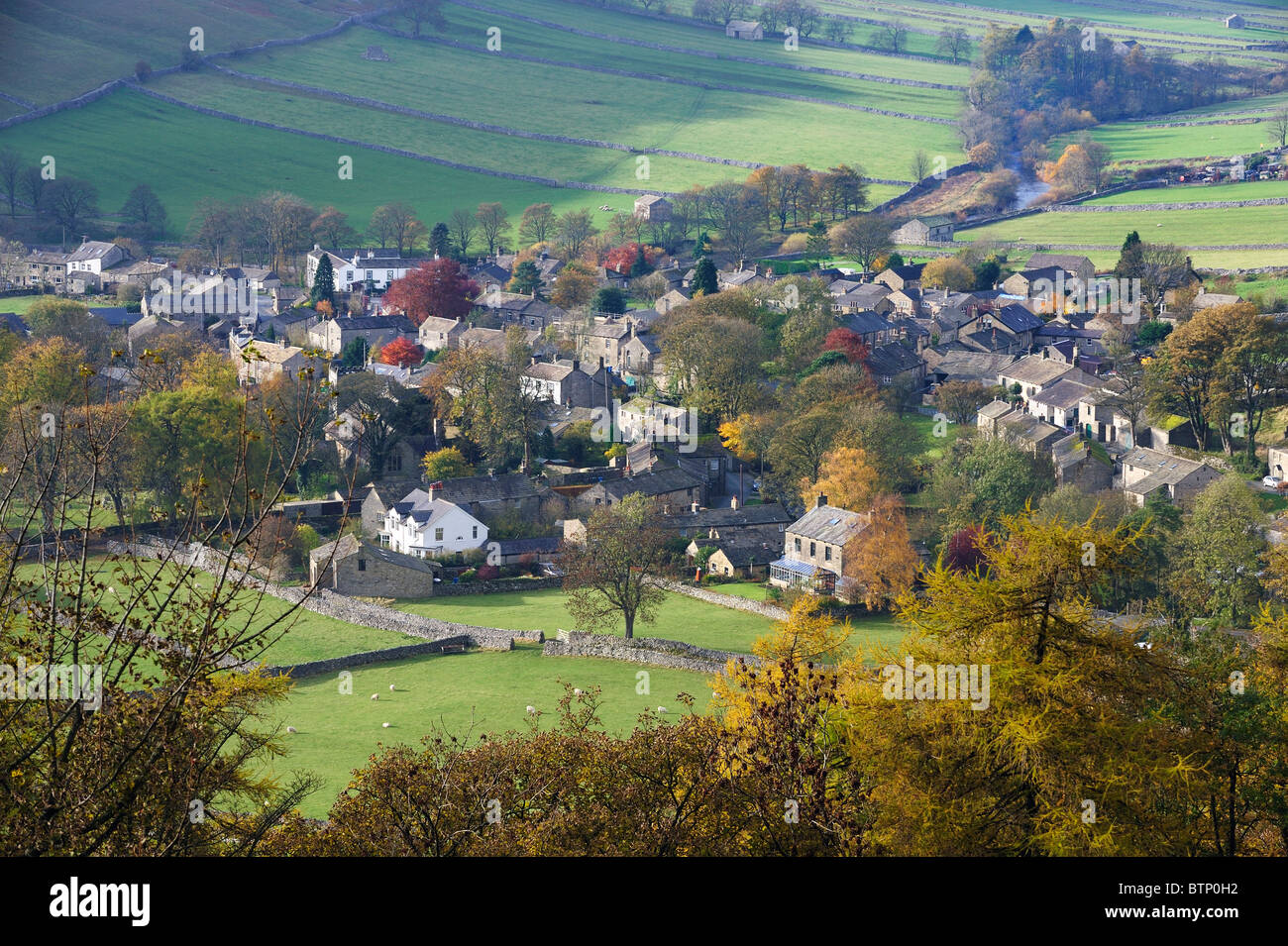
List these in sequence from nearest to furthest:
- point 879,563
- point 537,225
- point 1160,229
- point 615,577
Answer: point 615,577 < point 879,563 < point 1160,229 < point 537,225

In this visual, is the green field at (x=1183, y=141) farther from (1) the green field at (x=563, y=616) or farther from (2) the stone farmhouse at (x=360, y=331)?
(1) the green field at (x=563, y=616)

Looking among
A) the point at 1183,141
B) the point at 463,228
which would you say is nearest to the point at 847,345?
the point at 463,228

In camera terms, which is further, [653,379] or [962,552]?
[653,379]

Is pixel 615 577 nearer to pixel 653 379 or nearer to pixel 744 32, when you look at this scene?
pixel 653 379

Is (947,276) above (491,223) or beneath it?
beneath

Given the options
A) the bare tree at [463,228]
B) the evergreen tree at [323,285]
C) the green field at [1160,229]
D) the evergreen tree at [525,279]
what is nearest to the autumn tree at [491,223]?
the bare tree at [463,228]

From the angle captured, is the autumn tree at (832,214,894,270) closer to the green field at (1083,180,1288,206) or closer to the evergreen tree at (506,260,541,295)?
the evergreen tree at (506,260,541,295)

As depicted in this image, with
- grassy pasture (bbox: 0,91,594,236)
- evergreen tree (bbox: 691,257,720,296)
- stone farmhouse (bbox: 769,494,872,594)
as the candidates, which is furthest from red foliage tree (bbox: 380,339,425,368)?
grassy pasture (bbox: 0,91,594,236)
